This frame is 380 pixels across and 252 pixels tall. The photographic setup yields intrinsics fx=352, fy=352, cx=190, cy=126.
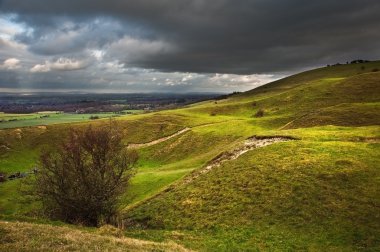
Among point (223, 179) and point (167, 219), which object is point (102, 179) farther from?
point (223, 179)

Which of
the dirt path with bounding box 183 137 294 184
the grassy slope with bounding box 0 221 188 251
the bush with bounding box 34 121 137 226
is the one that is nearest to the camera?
the grassy slope with bounding box 0 221 188 251

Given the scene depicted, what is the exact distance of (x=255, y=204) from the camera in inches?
1396

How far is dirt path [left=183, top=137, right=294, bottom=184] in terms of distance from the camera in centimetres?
5056

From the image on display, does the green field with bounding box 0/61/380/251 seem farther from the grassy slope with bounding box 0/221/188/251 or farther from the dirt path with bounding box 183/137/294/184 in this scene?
the grassy slope with bounding box 0/221/188/251

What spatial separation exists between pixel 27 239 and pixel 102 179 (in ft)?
51.2

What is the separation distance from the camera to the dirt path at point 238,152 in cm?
5056

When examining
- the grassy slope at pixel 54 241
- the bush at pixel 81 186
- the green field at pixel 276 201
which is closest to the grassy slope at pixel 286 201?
the green field at pixel 276 201

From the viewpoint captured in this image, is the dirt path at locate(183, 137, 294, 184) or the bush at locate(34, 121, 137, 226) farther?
the dirt path at locate(183, 137, 294, 184)

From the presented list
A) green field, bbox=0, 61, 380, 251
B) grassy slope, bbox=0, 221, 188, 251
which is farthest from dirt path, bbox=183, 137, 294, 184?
grassy slope, bbox=0, 221, 188, 251

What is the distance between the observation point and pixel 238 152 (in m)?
53.8

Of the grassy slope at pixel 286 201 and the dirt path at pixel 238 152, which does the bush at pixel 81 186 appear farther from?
the dirt path at pixel 238 152

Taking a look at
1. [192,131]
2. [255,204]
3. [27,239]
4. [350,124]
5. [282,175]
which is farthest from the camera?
[192,131]

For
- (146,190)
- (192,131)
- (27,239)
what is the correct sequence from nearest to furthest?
1. (27,239)
2. (146,190)
3. (192,131)

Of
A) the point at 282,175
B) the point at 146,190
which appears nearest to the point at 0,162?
the point at 146,190
